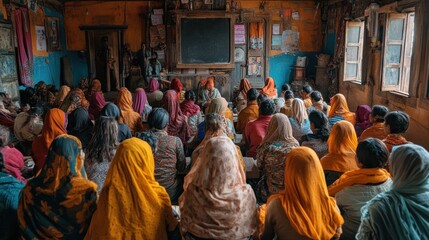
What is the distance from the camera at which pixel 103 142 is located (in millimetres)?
2834

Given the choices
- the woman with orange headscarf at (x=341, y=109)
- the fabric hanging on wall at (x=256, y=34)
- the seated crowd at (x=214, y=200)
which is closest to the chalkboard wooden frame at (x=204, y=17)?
the fabric hanging on wall at (x=256, y=34)

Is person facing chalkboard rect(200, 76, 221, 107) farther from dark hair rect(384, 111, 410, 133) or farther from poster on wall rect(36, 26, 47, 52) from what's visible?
dark hair rect(384, 111, 410, 133)

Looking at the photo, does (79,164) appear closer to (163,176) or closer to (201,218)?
(201,218)

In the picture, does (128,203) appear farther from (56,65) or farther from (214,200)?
(56,65)

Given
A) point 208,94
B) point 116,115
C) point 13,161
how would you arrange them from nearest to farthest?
1. point 13,161
2. point 116,115
3. point 208,94

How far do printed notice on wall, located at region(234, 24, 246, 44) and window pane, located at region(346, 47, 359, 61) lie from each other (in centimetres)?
272

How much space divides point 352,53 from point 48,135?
710 centimetres

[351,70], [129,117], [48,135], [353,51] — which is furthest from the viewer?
[351,70]

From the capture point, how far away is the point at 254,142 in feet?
13.4

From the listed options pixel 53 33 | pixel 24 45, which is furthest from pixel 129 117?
pixel 53 33

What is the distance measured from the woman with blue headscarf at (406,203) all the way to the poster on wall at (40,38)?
26.3 feet

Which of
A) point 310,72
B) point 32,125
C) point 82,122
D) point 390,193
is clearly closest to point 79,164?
point 390,193

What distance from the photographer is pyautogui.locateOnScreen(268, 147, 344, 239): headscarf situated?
1981 millimetres

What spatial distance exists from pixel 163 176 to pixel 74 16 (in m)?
8.34
